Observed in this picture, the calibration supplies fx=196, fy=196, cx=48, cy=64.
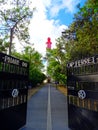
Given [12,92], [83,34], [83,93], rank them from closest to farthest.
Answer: [83,93] → [12,92] → [83,34]

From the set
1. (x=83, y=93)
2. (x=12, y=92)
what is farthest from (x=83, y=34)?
(x=12, y=92)

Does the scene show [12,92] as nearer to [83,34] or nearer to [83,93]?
[83,93]

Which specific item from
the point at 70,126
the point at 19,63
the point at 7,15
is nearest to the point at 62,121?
the point at 70,126

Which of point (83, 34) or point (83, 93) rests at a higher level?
point (83, 34)

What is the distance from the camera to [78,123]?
6.32 meters

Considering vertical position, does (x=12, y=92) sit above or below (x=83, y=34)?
below

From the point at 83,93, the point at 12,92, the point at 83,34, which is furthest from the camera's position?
the point at 83,34

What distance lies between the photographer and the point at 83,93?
5996 millimetres

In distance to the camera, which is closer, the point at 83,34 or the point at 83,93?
the point at 83,93

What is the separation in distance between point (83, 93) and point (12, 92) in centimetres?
221

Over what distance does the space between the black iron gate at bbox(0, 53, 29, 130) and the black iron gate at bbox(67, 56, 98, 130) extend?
1.69m

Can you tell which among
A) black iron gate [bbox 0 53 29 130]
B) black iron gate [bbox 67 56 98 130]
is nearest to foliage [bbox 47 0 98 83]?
black iron gate [bbox 67 56 98 130]

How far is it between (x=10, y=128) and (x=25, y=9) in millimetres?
13683

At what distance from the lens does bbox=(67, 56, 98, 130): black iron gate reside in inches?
218
